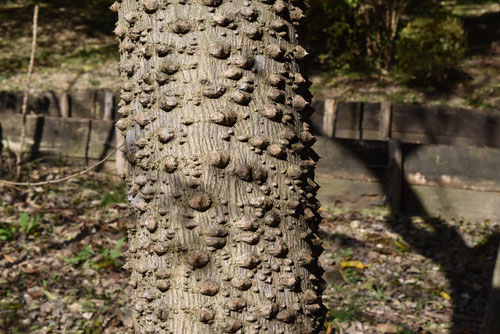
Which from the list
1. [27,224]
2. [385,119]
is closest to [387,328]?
[27,224]

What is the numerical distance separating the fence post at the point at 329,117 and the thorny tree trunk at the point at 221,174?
621 cm

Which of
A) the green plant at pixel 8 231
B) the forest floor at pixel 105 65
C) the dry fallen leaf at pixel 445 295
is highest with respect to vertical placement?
the forest floor at pixel 105 65

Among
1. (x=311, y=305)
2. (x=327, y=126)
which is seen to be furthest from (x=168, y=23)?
(x=327, y=126)

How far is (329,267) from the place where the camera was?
15.8ft

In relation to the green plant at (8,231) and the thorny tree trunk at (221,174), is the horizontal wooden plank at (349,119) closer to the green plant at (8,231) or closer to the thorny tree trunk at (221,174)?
the green plant at (8,231)

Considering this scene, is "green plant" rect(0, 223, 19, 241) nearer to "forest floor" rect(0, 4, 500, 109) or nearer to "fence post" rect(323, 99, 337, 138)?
"fence post" rect(323, 99, 337, 138)

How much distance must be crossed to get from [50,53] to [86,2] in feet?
13.7

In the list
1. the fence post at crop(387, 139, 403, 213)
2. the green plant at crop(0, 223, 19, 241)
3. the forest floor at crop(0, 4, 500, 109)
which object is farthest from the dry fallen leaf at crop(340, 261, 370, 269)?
the forest floor at crop(0, 4, 500, 109)

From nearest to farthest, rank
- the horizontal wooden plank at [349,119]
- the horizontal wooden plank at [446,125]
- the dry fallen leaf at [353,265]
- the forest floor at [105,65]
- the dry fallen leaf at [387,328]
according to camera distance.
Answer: the dry fallen leaf at [387,328], the dry fallen leaf at [353,265], the horizontal wooden plank at [446,125], the horizontal wooden plank at [349,119], the forest floor at [105,65]

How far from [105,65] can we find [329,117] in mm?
6053

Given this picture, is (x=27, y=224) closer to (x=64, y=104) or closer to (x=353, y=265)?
(x=353, y=265)

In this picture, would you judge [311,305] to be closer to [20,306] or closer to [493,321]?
[493,321]

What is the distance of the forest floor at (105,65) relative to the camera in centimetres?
1002

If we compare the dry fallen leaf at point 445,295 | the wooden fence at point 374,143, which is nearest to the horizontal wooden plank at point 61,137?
the wooden fence at point 374,143
